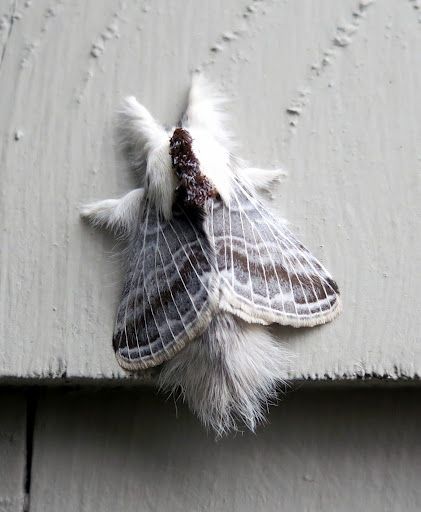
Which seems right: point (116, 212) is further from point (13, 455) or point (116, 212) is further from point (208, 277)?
point (13, 455)

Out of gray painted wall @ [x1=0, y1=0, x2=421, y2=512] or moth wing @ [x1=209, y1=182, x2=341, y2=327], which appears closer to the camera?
moth wing @ [x1=209, y1=182, x2=341, y2=327]

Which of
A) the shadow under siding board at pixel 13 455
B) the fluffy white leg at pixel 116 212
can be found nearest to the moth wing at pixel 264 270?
the fluffy white leg at pixel 116 212

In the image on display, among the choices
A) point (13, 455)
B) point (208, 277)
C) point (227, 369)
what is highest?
point (208, 277)

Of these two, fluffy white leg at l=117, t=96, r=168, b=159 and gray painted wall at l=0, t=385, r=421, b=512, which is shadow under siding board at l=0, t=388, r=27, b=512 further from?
fluffy white leg at l=117, t=96, r=168, b=159

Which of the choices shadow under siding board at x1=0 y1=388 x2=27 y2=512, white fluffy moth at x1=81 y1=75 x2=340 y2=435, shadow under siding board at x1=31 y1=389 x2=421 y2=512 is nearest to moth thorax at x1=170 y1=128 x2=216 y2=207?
white fluffy moth at x1=81 y1=75 x2=340 y2=435

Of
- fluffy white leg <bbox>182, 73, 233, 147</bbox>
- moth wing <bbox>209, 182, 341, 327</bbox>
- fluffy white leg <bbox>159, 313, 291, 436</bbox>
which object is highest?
fluffy white leg <bbox>182, 73, 233, 147</bbox>

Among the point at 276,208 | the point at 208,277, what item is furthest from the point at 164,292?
the point at 276,208
